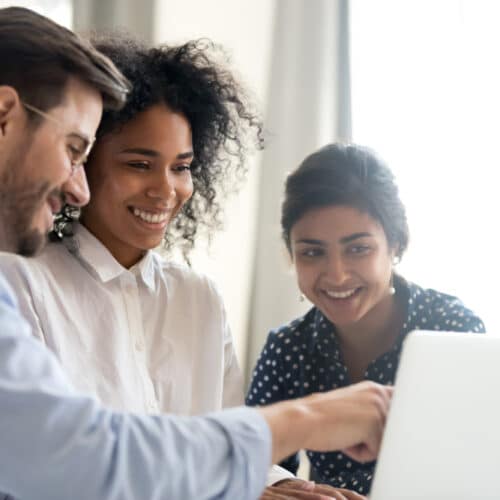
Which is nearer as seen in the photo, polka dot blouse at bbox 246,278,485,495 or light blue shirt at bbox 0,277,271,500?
light blue shirt at bbox 0,277,271,500

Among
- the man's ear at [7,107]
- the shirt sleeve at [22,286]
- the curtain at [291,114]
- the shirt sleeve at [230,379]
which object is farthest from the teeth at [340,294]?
the man's ear at [7,107]

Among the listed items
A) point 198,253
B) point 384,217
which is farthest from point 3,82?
point 198,253

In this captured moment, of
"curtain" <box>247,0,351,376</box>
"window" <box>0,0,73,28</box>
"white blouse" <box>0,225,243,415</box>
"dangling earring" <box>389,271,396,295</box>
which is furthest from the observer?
"curtain" <box>247,0,351,376</box>

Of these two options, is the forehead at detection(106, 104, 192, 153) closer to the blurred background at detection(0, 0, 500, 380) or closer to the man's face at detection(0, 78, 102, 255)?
the man's face at detection(0, 78, 102, 255)

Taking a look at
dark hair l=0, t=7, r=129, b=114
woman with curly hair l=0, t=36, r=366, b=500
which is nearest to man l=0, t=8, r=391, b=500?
dark hair l=0, t=7, r=129, b=114

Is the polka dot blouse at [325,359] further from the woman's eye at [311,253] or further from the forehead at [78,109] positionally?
the forehead at [78,109]

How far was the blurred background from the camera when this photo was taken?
2.23 metres

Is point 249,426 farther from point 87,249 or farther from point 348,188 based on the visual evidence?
point 348,188

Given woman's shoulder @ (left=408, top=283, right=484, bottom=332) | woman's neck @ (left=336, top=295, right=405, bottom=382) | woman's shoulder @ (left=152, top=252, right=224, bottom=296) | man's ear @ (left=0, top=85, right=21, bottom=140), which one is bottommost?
woman's neck @ (left=336, top=295, right=405, bottom=382)

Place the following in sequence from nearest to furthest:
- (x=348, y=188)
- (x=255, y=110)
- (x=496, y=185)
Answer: (x=348, y=188), (x=255, y=110), (x=496, y=185)

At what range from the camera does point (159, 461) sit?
0.79 m

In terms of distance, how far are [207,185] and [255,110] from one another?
217 mm

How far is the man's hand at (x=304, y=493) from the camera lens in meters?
1.30

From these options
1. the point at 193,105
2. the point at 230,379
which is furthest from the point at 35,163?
the point at 230,379
